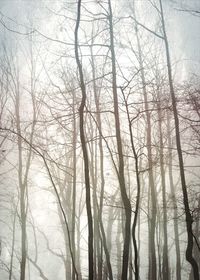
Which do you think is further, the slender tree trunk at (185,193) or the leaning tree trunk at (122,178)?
the slender tree trunk at (185,193)

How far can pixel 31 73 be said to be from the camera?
12.2 meters

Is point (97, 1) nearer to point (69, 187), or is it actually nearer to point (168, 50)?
point (168, 50)

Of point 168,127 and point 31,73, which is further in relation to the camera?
point 168,127

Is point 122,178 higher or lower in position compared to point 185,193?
higher

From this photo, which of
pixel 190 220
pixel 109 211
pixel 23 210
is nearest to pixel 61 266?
pixel 109 211

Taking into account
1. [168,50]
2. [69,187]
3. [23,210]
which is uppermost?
[168,50]

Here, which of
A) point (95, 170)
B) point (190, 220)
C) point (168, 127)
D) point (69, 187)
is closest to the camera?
point (190, 220)

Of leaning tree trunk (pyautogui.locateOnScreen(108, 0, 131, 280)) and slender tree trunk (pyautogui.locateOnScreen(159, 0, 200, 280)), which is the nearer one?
leaning tree trunk (pyautogui.locateOnScreen(108, 0, 131, 280))

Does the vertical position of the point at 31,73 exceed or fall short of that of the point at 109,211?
it exceeds it

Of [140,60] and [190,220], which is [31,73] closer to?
[140,60]

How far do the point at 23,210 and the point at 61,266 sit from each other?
2616 centimetres

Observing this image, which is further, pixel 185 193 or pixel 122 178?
pixel 185 193

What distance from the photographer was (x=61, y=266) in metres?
35.4

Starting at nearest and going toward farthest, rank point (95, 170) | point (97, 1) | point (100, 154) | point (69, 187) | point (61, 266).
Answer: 1. point (97, 1)
2. point (100, 154)
3. point (95, 170)
4. point (69, 187)
5. point (61, 266)
